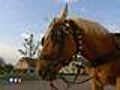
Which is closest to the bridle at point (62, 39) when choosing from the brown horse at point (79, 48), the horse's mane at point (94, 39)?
the brown horse at point (79, 48)

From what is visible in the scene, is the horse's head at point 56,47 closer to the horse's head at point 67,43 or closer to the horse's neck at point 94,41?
the horse's head at point 67,43

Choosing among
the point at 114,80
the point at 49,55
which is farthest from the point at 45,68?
the point at 114,80

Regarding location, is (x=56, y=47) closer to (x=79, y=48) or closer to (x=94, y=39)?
(x=79, y=48)

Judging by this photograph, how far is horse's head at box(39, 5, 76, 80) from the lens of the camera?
5.93 meters

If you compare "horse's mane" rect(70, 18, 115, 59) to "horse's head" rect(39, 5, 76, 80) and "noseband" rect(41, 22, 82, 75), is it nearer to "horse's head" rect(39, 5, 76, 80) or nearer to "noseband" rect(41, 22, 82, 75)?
"noseband" rect(41, 22, 82, 75)

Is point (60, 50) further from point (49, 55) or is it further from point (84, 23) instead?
point (84, 23)

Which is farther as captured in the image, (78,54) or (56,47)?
(78,54)

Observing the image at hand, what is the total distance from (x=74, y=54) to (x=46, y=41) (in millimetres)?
427

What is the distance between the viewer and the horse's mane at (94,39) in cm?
608

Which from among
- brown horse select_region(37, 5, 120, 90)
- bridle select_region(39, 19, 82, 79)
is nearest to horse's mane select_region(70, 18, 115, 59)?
brown horse select_region(37, 5, 120, 90)

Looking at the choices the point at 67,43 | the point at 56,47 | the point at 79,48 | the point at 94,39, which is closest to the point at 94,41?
the point at 94,39

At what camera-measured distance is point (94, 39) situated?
20.0ft

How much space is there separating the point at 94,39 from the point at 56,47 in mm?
564

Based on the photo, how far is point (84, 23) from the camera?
6207 mm
